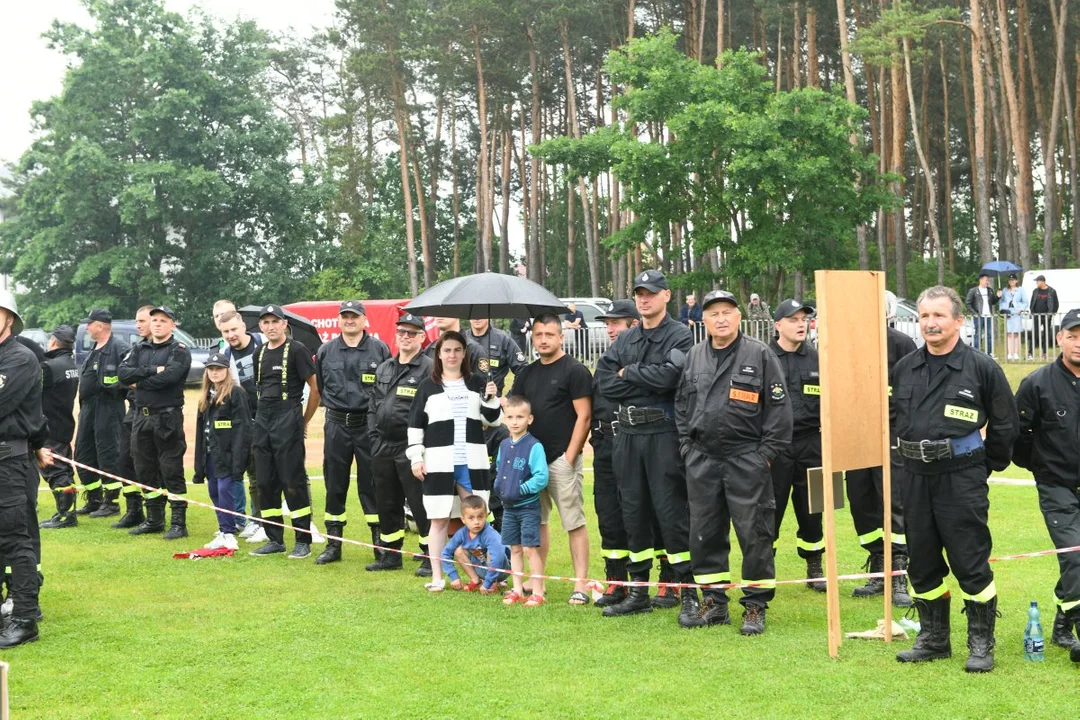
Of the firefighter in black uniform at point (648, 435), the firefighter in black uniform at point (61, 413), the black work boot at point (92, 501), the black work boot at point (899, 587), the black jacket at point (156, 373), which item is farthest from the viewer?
the black work boot at point (92, 501)

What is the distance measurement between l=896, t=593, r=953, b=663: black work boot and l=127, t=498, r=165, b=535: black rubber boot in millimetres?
7831

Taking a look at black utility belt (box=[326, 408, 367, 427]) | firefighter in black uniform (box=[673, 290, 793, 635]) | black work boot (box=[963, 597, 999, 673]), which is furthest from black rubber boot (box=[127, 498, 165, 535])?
black work boot (box=[963, 597, 999, 673])

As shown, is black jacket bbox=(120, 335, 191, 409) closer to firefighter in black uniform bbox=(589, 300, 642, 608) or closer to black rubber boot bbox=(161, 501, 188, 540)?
black rubber boot bbox=(161, 501, 188, 540)

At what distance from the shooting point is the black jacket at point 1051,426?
6.28 metres

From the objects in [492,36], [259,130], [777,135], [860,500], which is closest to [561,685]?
[860,500]

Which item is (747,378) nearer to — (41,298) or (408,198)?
(408,198)

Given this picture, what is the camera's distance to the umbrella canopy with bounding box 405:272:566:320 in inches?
323

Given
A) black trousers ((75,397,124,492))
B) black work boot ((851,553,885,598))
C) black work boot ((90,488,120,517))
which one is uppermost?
black trousers ((75,397,124,492))

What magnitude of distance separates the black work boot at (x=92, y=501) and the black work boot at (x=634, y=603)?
747 centimetres

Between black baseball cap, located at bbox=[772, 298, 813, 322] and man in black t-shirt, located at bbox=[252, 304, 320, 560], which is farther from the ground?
black baseball cap, located at bbox=[772, 298, 813, 322]

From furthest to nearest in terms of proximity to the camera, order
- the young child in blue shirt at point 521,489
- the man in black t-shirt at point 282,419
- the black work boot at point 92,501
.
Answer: the black work boot at point 92,501
the man in black t-shirt at point 282,419
the young child in blue shirt at point 521,489

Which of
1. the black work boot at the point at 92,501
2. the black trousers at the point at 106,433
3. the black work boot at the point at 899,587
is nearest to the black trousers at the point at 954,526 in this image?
the black work boot at the point at 899,587

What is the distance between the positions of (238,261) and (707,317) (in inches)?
1631

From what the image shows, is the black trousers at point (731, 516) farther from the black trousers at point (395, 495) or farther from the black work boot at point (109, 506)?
the black work boot at point (109, 506)
